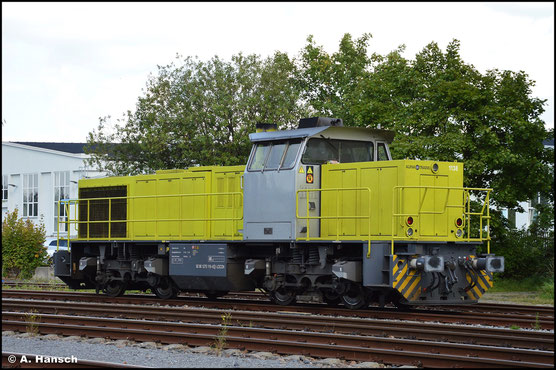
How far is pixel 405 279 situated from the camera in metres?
13.6

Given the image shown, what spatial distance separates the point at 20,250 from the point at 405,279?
20.5 metres

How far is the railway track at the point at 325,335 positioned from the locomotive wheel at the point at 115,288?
406 centimetres

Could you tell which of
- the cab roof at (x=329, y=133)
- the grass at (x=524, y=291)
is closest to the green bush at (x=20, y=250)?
the cab roof at (x=329, y=133)

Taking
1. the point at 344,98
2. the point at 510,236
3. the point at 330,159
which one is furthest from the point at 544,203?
the point at 344,98

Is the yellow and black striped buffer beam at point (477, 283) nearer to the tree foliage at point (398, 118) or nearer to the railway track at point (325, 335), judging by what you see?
the railway track at point (325, 335)

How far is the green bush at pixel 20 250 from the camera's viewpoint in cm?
2967

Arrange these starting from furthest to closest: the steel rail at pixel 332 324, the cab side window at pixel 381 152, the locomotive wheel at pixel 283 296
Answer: the cab side window at pixel 381 152 → the locomotive wheel at pixel 283 296 → the steel rail at pixel 332 324

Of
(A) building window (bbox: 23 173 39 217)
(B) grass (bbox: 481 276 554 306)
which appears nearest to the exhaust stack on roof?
(B) grass (bbox: 481 276 554 306)

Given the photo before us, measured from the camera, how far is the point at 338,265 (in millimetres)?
14109

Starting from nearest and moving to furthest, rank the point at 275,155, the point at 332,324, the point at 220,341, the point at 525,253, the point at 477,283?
the point at 220,341, the point at 332,324, the point at 477,283, the point at 275,155, the point at 525,253

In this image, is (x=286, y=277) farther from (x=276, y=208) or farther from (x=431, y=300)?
(x=431, y=300)

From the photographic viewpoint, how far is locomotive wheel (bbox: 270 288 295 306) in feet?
51.5

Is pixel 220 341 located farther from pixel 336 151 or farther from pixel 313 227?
pixel 336 151

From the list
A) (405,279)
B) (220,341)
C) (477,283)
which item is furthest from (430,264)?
(220,341)
